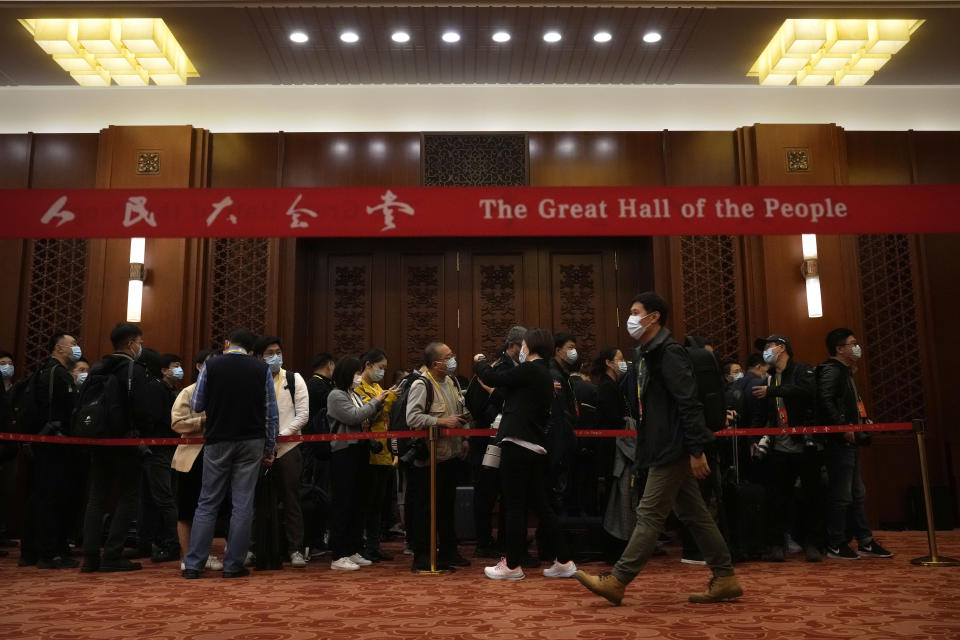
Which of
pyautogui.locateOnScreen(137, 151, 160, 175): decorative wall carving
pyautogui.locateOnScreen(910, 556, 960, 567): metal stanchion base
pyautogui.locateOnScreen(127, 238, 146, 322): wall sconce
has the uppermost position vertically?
pyautogui.locateOnScreen(137, 151, 160, 175): decorative wall carving

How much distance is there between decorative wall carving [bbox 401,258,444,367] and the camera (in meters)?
8.46

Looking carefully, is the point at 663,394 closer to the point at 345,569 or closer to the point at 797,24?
the point at 345,569

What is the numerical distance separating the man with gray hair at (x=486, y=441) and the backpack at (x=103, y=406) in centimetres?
243

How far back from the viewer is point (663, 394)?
3.98m

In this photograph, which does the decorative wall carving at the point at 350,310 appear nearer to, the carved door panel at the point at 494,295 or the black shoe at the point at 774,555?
the carved door panel at the point at 494,295

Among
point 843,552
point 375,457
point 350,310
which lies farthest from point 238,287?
point 843,552

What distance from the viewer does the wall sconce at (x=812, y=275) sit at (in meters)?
8.04

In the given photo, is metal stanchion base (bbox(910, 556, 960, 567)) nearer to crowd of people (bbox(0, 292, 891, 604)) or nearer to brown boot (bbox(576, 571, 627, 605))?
crowd of people (bbox(0, 292, 891, 604))

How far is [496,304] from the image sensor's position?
337 inches

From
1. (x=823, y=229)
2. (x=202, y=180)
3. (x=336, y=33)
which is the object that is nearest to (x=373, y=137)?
(x=336, y=33)

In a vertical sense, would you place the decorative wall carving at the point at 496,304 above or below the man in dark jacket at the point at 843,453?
above

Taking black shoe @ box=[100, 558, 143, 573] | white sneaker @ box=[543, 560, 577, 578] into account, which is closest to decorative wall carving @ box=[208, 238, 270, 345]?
black shoe @ box=[100, 558, 143, 573]

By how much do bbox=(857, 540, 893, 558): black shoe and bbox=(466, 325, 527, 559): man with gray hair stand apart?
8.60 feet

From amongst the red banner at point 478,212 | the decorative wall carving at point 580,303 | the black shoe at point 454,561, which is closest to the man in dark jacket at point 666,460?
the red banner at point 478,212
